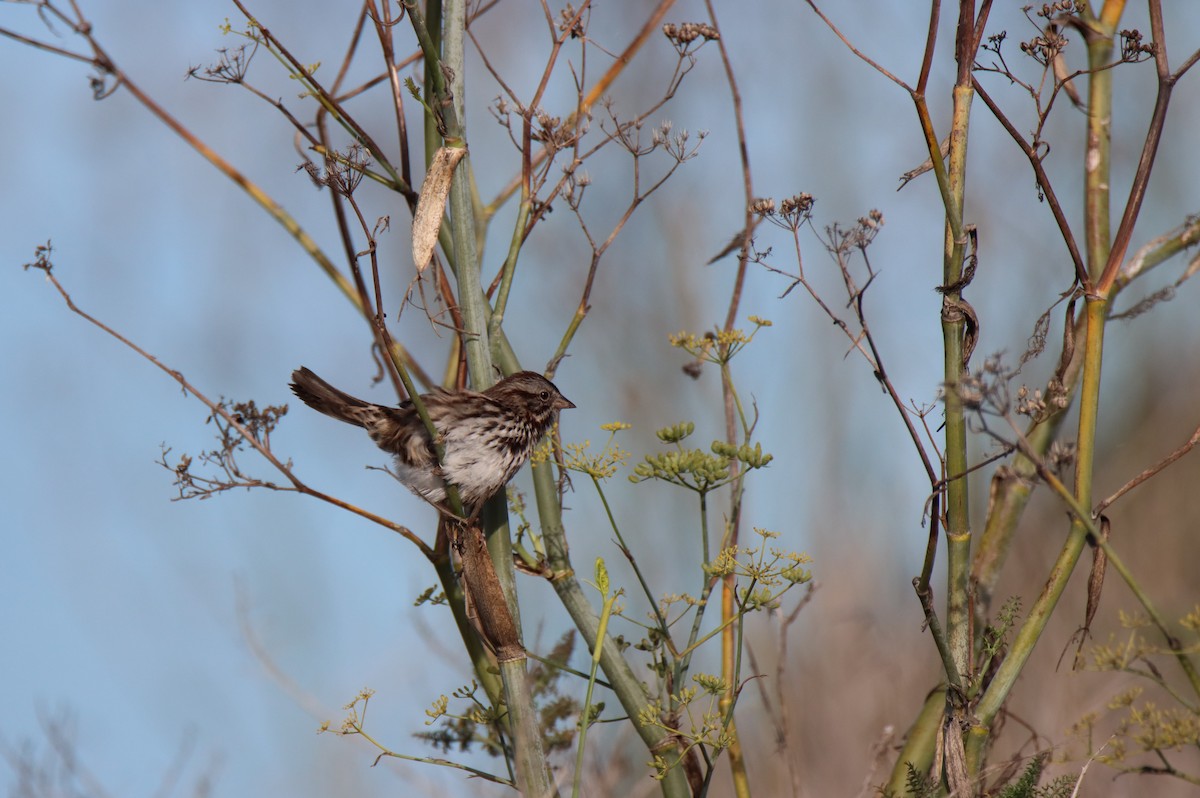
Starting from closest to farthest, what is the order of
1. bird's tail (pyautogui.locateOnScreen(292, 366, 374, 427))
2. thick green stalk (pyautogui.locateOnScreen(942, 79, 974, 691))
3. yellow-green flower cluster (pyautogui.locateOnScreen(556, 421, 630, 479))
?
thick green stalk (pyautogui.locateOnScreen(942, 79, 974, 691)) < yellow-green flower cluster (pyautogui.locateOnScreen(556, 421, 630, 479)) < bird's tail (pyautogui.locateOnScreen(292, 366, 374, 427))

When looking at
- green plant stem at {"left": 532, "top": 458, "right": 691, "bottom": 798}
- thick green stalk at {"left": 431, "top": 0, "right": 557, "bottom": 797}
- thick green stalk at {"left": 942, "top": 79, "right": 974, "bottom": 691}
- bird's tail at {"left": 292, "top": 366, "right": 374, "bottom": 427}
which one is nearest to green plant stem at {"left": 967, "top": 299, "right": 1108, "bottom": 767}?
thick green stalk at {"left": 942, "top": 79, "right": 974, "bottom": 691}

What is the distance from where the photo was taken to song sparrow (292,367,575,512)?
3135 millimetres

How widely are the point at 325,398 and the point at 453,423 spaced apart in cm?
42

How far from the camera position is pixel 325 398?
3475mm

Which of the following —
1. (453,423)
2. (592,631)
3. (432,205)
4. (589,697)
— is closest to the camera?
(589,697)

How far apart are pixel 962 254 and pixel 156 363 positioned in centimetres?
153

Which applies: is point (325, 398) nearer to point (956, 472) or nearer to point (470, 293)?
point (470, 293)

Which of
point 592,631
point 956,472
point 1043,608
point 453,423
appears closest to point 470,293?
point 592,631

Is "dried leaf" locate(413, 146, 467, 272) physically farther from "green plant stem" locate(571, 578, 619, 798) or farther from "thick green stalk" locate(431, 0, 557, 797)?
"green plant stem" locate(571, 578, 619, 798)

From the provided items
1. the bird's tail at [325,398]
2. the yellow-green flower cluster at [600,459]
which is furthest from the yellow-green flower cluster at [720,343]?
the bird's tail at [325,398]

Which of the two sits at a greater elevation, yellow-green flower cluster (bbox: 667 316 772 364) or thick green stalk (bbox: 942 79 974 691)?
yellow-green flower cluster (bbox: 667 316 772 364)

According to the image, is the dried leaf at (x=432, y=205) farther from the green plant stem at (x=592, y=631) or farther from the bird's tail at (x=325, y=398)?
the bird's tail at (x=325, y=398)

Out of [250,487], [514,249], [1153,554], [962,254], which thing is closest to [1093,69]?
[962,254]

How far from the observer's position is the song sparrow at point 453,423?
313cm
